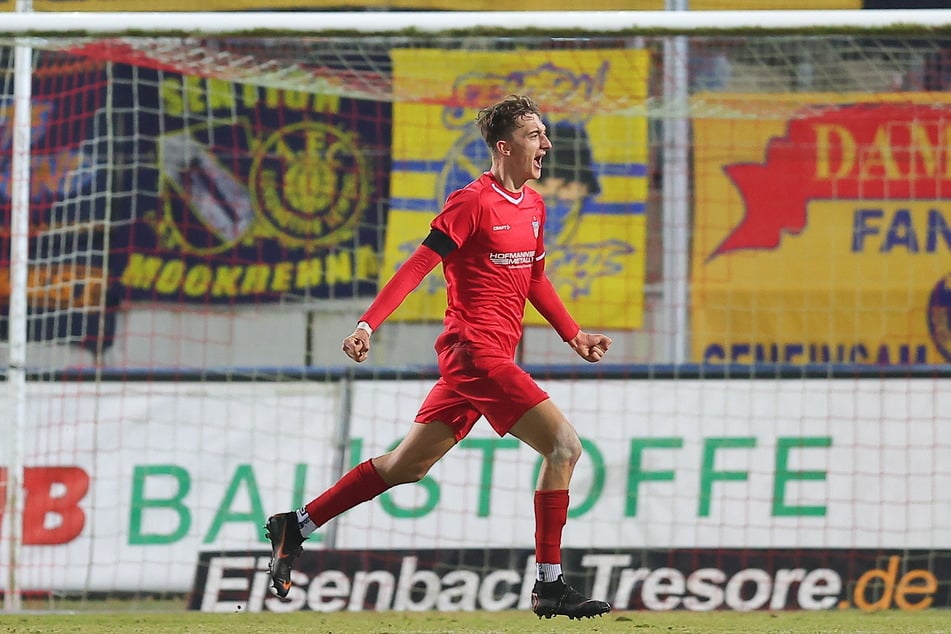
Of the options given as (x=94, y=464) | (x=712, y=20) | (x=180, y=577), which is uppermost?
(x=712, y=20)

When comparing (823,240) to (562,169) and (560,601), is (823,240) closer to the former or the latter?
(562,169)

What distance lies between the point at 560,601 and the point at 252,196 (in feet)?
17.3

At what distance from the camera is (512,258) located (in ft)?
17.8

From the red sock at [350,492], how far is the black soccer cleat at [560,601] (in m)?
0.74

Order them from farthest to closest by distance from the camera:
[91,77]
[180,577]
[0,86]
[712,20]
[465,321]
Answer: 1. [0,86]
2. [91,77]
3. [180,577]
4. [712,20]
5. [465,321]

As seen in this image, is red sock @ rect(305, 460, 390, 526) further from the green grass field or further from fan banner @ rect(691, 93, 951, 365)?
fan banner @ rect(691, 93, 951, 365)

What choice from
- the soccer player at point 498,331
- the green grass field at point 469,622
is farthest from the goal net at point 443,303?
the soccer player at point 498,331

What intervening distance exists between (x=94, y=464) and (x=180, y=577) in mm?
709

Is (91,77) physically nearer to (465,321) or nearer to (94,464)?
(94,464)

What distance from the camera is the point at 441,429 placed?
545cm

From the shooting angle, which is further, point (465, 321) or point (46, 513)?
point (46, 513)

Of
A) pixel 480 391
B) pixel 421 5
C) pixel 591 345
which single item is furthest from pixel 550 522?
pixel 421 5

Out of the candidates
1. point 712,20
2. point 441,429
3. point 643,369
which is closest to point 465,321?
point 441,429

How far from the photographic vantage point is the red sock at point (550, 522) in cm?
532
